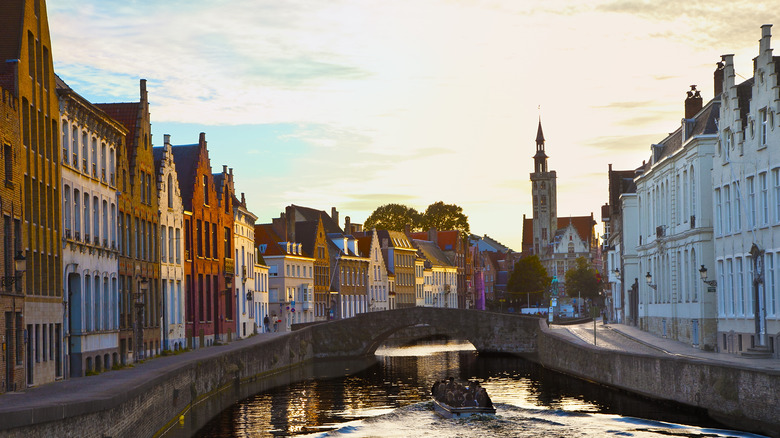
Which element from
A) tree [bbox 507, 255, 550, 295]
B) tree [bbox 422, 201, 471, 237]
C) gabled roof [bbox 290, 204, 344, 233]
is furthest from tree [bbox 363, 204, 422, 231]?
gabled roof [bbox 290, 204, 344, 233]

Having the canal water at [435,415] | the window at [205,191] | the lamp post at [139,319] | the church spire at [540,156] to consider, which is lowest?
the canal water at [435,415]

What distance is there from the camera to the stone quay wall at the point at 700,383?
27.7m

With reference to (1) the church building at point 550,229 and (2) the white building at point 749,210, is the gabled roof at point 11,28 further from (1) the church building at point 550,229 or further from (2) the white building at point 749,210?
(1) the church building at point 550,229

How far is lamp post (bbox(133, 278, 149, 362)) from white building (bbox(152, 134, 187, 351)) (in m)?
5.02

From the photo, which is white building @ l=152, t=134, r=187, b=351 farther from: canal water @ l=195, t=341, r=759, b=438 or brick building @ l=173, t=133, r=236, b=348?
canal water @ l=195, t=341, r=759, b=438

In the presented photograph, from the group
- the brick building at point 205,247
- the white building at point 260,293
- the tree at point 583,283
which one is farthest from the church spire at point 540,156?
the brick building at point 205,247

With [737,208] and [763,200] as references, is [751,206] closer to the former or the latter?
[763,200]

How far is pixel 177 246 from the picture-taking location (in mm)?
58906

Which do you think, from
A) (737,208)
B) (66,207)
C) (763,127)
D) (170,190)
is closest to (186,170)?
(170,190)

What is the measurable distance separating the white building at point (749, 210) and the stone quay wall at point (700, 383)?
4345 millimetres

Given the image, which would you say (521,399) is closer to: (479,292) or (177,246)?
(177,246)

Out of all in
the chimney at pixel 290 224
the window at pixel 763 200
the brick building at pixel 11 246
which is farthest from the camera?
the chimney at pixel 290 224

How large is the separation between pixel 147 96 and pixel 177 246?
9.62m

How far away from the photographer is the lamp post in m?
47.6
